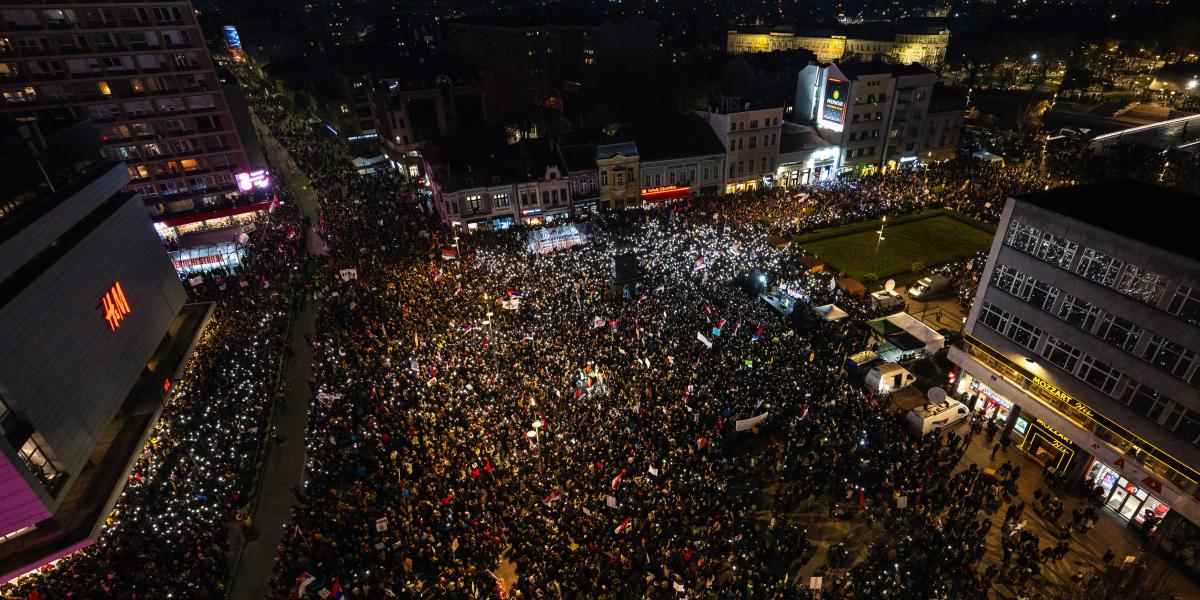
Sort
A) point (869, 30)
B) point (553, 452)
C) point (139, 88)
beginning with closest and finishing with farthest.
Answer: point (553, 452) < point (139, 88) < point (869, 30)

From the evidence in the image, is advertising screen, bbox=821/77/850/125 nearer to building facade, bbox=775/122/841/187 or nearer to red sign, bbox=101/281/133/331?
building facade, bbox=775/122/841/187

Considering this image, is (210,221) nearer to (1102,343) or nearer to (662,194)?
(662,194)

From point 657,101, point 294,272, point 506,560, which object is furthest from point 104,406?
point 657,101

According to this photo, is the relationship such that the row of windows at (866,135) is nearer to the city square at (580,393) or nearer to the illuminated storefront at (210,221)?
the city square at (580,393)

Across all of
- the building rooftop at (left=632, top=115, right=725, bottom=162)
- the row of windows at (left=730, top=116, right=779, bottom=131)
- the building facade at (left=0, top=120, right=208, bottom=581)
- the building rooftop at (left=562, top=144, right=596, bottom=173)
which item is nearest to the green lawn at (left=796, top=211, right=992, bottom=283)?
the row of windows at (left=730, top=116, right=779, bottom=131)

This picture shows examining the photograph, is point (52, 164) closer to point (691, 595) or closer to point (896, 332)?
point (691, 595)

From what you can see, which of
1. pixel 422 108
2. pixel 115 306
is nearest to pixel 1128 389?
pixel 115 306
